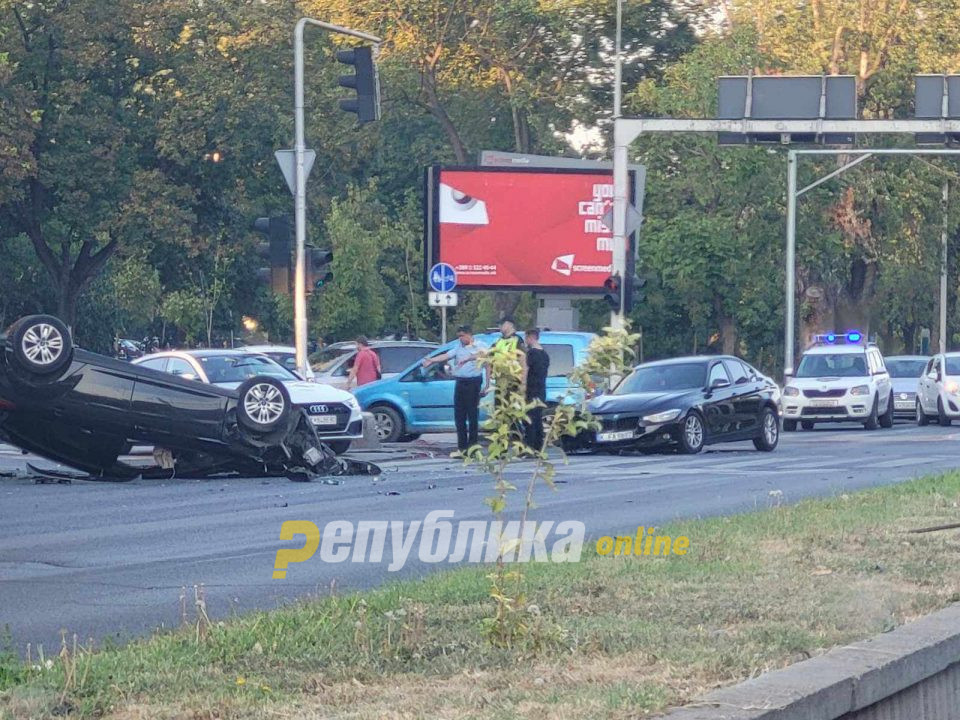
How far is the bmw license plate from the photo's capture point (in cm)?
2355

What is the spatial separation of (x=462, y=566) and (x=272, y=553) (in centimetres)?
201

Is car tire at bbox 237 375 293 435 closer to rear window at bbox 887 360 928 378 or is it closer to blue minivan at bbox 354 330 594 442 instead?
blue minivan at bbox 354 330 594 442

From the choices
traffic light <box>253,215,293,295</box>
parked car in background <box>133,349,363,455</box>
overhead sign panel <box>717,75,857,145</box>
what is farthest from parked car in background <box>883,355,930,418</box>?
parked car in background <box>133,349,363,455</box>

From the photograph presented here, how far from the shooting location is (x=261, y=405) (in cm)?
1811

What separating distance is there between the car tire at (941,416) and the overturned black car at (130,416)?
65.7ft

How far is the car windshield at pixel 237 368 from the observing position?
953 inches

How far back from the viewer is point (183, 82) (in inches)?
1795

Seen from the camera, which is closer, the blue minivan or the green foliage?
the blue minivan

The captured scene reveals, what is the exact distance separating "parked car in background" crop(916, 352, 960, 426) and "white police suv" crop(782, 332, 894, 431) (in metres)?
1.04

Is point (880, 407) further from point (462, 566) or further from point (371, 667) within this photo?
point (371, 667)

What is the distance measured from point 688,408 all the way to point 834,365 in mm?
12407

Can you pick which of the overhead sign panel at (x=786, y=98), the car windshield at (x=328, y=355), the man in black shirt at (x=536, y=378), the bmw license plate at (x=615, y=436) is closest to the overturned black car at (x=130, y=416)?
the man in black shirt at (x=536, y=378)

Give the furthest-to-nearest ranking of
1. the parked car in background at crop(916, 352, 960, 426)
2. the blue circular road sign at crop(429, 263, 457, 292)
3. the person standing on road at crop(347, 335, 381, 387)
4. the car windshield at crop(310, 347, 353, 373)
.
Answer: the car windshield at crop(310, 347, 353, 373) → the parked car in background at crop(916, 352, 960, 426) → the blue circular road sign at crop(429, 263, 457, 292) → the person standing on road at crop(347, 335, 381, 387)

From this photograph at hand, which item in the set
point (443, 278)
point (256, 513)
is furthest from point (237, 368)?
point (256, 513)
